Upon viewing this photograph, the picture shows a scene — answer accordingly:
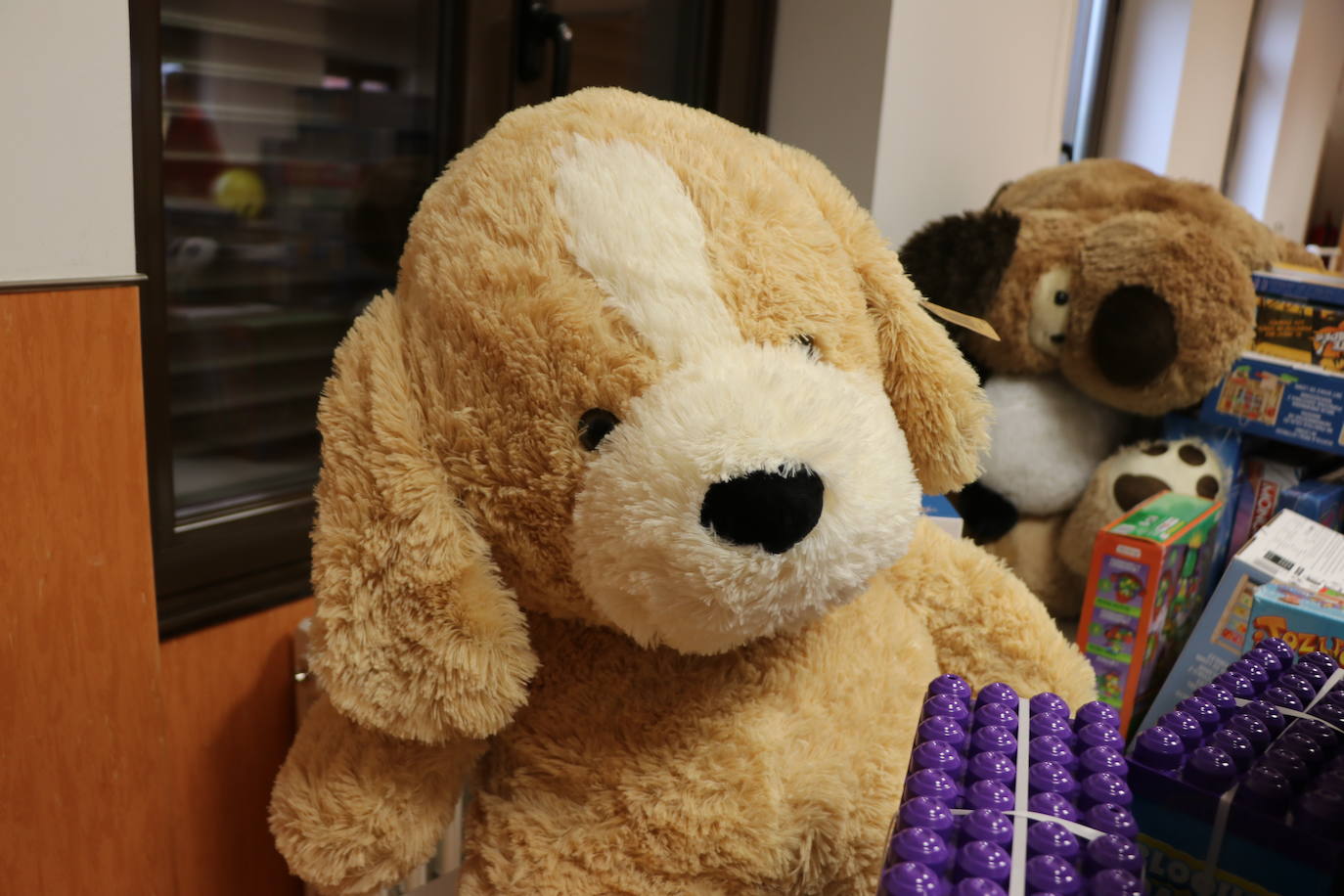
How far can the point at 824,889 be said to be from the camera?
732 millimetres

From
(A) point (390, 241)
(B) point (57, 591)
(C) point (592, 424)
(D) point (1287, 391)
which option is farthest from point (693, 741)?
(D) point (1287, 391)

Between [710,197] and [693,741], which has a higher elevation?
[710,197]

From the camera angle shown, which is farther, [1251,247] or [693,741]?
[1251,247]

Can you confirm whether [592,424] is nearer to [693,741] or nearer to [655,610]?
[655,610]

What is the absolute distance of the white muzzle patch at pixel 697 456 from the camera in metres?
0.59

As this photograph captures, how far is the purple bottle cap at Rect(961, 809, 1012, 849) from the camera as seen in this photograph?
48 cm

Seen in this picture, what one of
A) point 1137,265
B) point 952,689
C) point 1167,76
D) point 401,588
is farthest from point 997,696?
point 1167,76

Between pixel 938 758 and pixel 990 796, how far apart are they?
0.04 m

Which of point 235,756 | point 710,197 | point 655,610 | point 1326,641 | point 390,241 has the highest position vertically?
point 710,197

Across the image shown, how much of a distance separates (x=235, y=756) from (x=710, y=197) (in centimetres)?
77

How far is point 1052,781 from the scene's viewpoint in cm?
52

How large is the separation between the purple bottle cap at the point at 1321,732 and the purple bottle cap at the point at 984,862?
0.20 meters

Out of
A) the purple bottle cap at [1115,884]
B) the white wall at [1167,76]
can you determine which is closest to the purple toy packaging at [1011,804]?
the purple bottle cap at [1115,884]

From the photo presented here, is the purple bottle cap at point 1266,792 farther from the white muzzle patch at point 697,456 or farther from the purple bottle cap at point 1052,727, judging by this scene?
the white muzzle patch at point 697,456
